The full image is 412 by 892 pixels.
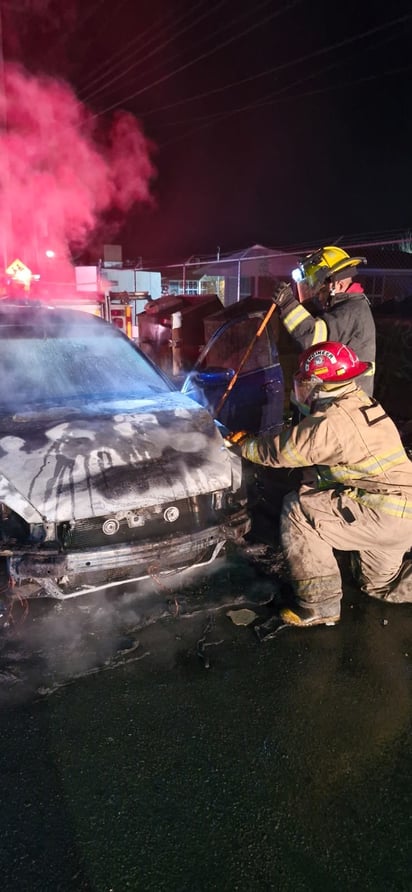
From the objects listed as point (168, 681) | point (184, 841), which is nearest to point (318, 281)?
point (168, 681)

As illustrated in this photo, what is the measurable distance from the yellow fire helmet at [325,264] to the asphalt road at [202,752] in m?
2.40

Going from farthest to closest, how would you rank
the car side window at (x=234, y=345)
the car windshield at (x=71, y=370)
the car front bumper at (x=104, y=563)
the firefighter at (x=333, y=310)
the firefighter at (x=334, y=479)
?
the car side window at (x=234, y=345) < the firefighter at (x=333, y=310) < the car windshield at (x=71, y=370) < the firefighter at (x=334, y=479) < the car front bumper at (x=104, y=563)

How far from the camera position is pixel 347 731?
2383mm

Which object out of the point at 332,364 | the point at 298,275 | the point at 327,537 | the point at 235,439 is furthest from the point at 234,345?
the point at 327,537

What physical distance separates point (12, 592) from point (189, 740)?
1.13m

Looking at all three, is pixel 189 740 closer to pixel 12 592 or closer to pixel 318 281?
pixel 12 592

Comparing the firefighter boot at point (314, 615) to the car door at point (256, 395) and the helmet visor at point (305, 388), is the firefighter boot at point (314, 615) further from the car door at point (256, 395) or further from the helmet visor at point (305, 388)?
the car door at point (256, 395)

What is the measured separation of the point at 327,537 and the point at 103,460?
1.36 m

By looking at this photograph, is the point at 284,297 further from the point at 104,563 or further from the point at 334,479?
the point at 104,563

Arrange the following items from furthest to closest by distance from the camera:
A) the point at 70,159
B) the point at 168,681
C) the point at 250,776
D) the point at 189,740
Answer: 1. the point at 70,159
2. the point at 168,681
3. the point at 189,740
4. the point at 250,776

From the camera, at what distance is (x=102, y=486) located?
2.81m

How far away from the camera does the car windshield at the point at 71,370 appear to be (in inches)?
146

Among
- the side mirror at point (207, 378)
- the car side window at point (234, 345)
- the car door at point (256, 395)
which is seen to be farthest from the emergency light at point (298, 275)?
the car side window at point (234, 345)

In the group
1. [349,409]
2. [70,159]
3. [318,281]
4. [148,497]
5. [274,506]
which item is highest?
[70,159]
